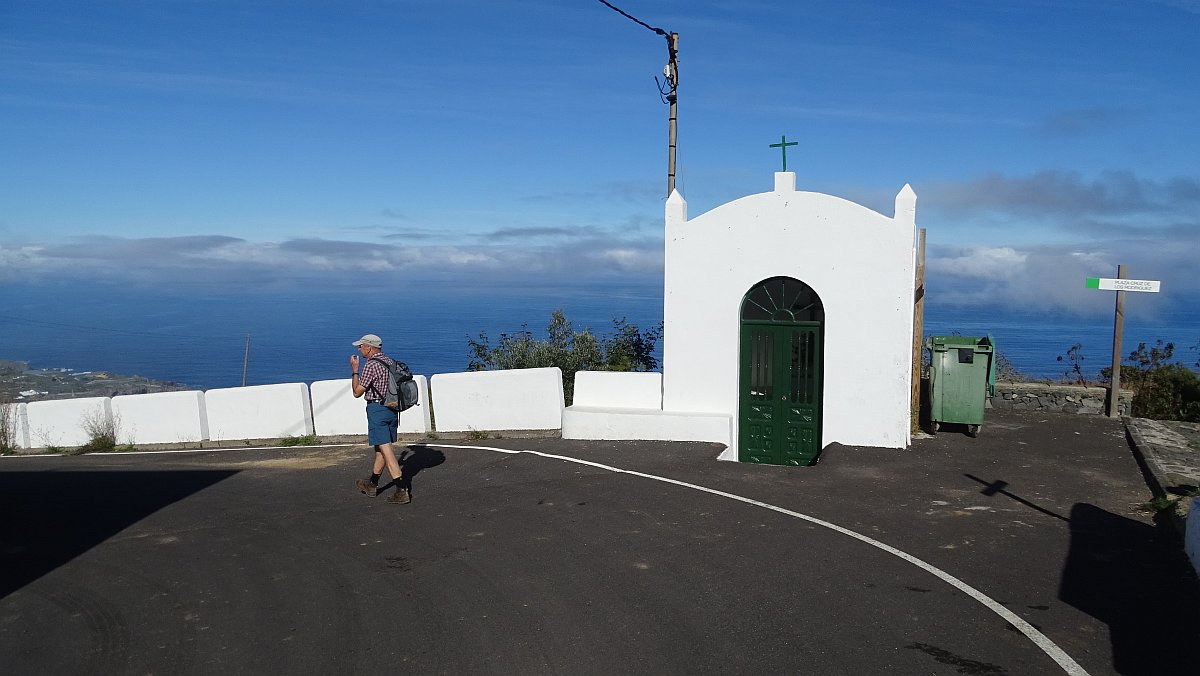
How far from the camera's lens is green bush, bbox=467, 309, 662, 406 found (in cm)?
1988

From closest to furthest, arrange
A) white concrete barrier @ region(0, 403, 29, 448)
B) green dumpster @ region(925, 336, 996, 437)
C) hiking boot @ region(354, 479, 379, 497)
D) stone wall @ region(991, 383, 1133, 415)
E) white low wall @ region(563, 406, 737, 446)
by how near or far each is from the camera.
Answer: hiking boot @ region(354, 479, 379, 497) < white low wall @ region(563, 406, 737, 446) < green dumpster @ region(925, 336, 996, 437) < stone wall @ region(991, 383, 1133, 415) < white concrete barrier @ region(0, 403, 29, 448)

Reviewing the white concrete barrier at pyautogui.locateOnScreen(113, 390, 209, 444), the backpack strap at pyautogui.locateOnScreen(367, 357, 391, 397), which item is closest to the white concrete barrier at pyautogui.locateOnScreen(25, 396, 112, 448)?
the white concrete barrier at pyautogui.locateOnScreen(113, 390, 209, 444)

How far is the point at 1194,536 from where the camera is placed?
7117mm

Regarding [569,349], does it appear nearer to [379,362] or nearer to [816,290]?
[816,290]

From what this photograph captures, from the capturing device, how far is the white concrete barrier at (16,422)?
17781 mm

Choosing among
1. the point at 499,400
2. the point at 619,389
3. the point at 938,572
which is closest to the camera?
the point at 938,572

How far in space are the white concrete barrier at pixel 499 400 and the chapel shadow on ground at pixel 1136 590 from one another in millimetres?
7987

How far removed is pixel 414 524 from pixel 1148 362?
1719 centimetres

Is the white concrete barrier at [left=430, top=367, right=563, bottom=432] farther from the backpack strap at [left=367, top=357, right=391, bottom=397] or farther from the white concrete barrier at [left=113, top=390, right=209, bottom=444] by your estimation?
the white concrete barrier at [left=113, top=390, right=209, bottom=444]

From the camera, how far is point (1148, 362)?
18953mm

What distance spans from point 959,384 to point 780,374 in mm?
2924

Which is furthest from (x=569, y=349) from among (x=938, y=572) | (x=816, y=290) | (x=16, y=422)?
(x=938, y=572)

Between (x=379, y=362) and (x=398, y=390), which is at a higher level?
(x=379, y=362)

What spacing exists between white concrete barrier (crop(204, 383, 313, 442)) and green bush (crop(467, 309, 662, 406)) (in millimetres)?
5416
